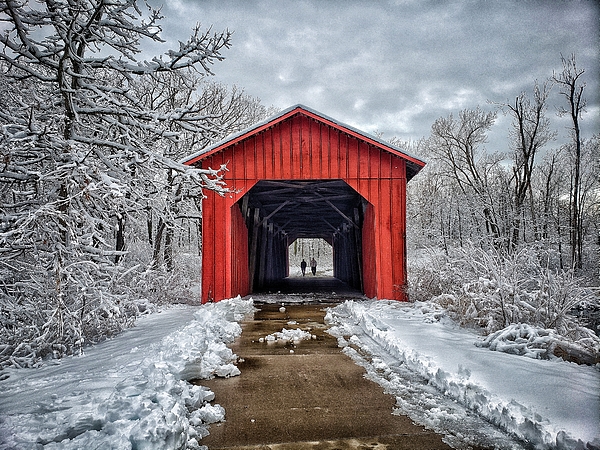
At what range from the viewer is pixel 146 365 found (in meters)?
4.27

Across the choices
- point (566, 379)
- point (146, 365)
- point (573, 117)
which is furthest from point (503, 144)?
point (146, 365)

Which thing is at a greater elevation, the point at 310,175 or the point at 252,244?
the point at 310,175

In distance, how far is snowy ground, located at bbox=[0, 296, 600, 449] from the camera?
107 inches

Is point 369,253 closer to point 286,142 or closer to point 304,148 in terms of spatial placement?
point 304,148

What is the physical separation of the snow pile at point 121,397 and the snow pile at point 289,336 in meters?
0.97

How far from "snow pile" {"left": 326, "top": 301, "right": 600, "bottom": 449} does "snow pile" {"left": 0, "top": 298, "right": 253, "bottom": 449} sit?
6.41ft

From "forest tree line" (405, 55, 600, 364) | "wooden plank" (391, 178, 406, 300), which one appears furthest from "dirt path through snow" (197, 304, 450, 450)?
"wooden plank" (391, 178, 406, 300)

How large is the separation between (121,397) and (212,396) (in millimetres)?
1002

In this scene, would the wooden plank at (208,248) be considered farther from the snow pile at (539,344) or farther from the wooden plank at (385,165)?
the snow pile at (539,344)

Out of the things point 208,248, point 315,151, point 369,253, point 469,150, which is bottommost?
point 369,253

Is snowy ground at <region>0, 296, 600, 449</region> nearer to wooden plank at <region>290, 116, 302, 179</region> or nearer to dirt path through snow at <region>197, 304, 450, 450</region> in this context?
dirt path through snow at <region>197, 304, 450, 450</region>

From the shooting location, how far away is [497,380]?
150 inches

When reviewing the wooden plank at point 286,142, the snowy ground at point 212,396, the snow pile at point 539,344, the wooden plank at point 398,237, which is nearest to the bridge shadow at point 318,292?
the wooden plank at point 398,237

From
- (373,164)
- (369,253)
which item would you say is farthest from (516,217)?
(373,164)
